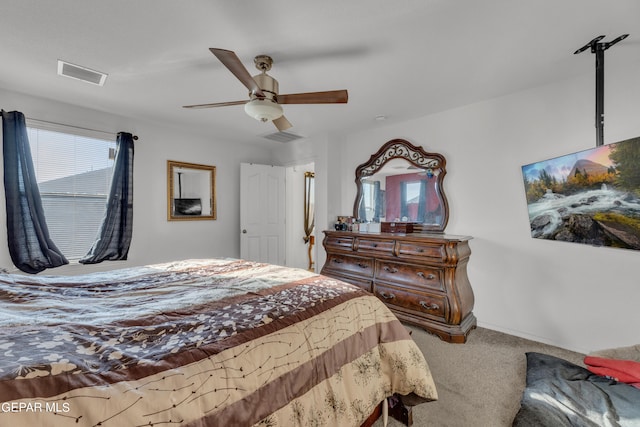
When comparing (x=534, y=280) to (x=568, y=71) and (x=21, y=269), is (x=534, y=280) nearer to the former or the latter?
(x=568, y=71)

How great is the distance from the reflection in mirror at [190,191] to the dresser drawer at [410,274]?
264 cm

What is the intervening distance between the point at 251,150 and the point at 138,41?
114 inches

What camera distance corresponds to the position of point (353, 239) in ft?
11.9

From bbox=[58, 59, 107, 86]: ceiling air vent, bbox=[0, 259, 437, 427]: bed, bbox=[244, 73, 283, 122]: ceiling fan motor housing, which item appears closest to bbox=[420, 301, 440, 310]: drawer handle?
bbox=[0, 259, 437, 427]: bed

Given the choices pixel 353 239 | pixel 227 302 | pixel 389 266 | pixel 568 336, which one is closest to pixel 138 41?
pixel 227 302

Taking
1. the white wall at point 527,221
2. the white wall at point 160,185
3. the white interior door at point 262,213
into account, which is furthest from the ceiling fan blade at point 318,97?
the white interior door at point 262,213

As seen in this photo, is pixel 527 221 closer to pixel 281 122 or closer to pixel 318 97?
pixel 318 97

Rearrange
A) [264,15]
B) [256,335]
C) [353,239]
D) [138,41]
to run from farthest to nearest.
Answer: [353,239]
[138,41]
[264,15]
[256,335]

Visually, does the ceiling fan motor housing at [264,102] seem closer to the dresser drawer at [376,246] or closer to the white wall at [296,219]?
the dresser drawer at [376,246]

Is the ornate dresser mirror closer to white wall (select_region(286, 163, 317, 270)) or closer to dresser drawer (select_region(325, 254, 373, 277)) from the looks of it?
dresser drawer (select_region(325, 254, 373, 277))

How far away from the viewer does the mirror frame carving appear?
11.1 feet

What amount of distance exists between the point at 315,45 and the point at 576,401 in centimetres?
281

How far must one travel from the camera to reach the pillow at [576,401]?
155cm

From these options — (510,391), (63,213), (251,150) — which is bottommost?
(510,391)
